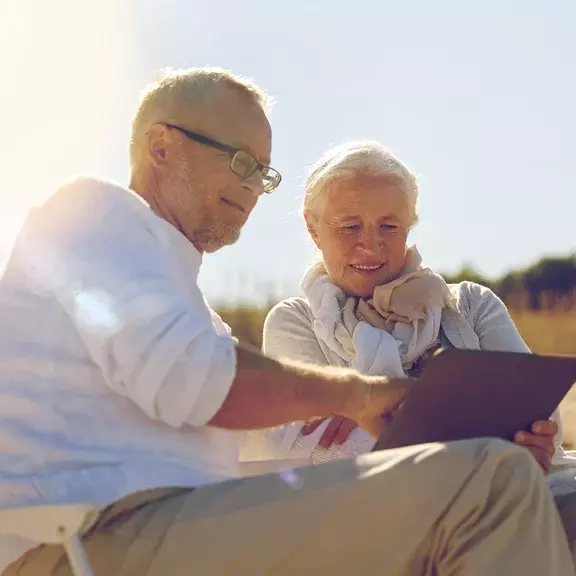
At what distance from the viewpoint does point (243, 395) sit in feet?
6.42

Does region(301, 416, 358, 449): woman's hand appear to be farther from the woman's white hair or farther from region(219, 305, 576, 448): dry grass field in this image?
region(219, 305, 576, 448): dry grass field

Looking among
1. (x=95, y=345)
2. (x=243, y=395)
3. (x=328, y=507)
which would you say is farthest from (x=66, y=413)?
A: (x=328, y=507)

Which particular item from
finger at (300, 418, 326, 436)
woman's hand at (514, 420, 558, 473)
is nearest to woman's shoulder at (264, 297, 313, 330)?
finger at (300, 418, 326, 436)

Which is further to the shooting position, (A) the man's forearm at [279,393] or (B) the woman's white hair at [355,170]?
(B) the woman's white hair at [355,170]

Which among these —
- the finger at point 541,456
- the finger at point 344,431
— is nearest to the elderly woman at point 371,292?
the finger at point 344,431

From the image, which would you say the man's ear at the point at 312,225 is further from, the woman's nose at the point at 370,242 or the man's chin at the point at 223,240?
the man's chin at the point at 223,240

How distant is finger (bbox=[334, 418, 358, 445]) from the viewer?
2895 millimetres

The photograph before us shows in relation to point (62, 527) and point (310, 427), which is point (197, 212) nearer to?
point (310, 427)

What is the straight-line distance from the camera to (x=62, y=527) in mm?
1715

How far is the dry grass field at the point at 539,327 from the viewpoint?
8.05 meters

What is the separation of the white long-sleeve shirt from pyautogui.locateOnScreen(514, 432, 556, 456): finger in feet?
2.52

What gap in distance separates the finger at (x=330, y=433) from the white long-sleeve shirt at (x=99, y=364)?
33.7 inches

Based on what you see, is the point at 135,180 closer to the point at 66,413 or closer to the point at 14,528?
the point at 66,413

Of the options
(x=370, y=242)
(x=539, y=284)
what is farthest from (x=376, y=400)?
(x=539, y=284)
